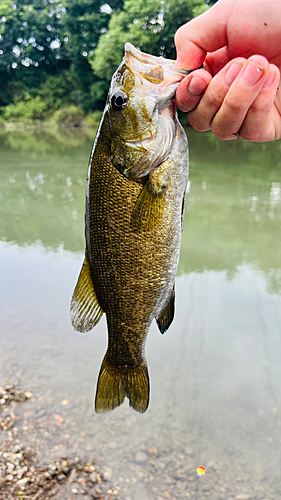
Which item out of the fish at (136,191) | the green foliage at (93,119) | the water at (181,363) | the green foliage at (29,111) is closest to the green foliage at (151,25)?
the green foliage at (93,119)

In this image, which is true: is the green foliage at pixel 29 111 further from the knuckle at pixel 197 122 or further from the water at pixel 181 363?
the knuckle at pixel 197 122

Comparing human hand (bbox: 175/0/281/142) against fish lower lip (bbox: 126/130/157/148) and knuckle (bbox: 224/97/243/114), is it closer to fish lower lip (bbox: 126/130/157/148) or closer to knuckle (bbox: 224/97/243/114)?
knuckle (bbox: 224/97/243/114)

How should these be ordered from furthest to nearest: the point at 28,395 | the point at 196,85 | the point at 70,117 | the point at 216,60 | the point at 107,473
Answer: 1. the point at 70,117
2. the point at 28,395
3. the point at 107,473
4. the point at 216,60
5. the point at 196,85

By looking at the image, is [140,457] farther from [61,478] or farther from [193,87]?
[193,87]

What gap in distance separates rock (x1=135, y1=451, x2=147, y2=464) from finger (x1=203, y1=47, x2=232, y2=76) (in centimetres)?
244

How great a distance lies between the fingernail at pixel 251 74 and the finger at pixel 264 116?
7 centimetres

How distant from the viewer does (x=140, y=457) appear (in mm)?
2549

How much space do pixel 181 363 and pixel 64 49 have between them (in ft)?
129

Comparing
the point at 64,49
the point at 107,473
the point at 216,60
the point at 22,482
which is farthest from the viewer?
the point at 64,49

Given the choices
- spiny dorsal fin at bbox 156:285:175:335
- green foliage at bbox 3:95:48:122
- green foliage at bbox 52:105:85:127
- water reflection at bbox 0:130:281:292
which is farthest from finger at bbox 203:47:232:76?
green foliage at bbox 3:95:48:122

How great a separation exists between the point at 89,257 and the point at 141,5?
1054 inches

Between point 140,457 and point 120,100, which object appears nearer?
point 120,100

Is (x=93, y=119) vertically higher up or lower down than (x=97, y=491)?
→ higher up

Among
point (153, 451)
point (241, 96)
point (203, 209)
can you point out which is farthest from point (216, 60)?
point (203, 209)
